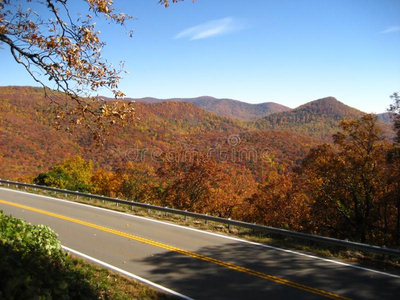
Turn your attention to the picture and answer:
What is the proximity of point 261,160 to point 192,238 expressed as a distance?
195 ft

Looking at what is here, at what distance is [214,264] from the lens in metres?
7.71

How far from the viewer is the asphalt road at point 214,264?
6.27 metres

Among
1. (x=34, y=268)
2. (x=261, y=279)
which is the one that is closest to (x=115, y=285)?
(x=34, y=268)

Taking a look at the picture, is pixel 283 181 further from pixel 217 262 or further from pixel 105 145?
pixel 105 145

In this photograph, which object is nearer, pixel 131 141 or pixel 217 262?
pixel 217 262

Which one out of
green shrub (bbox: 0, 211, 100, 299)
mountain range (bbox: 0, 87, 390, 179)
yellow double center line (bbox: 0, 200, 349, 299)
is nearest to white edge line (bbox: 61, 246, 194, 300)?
green shrub (bbox: 0, 211, 100, 299)

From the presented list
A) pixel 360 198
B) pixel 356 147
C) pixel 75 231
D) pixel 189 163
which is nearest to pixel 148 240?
pixel 75 231

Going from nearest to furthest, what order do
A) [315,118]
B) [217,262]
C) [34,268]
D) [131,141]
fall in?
1. [34,268]
2. [217,262]
3. [131,141]
4. [315,118]

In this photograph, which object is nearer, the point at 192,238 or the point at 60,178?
the point at 192,238

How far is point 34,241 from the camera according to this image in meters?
5.64

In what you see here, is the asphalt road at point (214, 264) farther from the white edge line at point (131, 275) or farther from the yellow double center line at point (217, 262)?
the white edge line at point (131, 275)

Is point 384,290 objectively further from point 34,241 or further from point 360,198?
point 360,198

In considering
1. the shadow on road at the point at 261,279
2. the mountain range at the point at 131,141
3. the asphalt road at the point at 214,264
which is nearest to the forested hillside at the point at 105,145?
the mountain range at the point at 131,141

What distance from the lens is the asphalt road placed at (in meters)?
6.27
